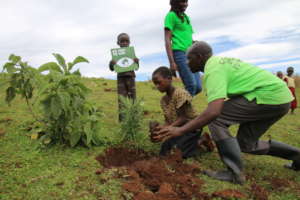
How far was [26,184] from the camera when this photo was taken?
2.63 m

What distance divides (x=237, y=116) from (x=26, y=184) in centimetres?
212

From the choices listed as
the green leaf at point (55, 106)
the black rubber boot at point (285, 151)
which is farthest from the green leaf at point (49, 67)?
the black rubber boot at point (285, 151)

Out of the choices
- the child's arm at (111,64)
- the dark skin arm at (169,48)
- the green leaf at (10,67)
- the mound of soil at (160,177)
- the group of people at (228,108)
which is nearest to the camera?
the mound of soil at (160,177)

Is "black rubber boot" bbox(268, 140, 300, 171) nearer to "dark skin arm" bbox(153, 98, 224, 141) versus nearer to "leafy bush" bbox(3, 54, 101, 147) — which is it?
"dark skin arm" bbox(153, 98, 224, 141)

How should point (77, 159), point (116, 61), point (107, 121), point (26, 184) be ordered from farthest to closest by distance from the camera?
point (107, 121) → point (116, 61) → point (77, 159) → point (26, 184)

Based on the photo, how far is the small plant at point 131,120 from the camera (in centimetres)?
349

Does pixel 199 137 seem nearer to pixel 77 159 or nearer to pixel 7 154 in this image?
pixel 77 159

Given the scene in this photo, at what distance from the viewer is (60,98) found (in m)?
2.98

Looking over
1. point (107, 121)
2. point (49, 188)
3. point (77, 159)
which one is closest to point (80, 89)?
point (77, 159)

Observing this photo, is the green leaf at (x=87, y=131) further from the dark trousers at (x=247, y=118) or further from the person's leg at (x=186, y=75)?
the person's leg at (x=186, y=75)

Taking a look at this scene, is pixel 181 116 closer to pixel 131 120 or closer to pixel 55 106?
pixel 131 120

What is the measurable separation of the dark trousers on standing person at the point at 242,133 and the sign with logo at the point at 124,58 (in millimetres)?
1868

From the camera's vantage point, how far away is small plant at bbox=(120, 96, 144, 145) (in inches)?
137

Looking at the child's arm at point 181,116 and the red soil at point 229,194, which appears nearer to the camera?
the red soil at point 229,194
